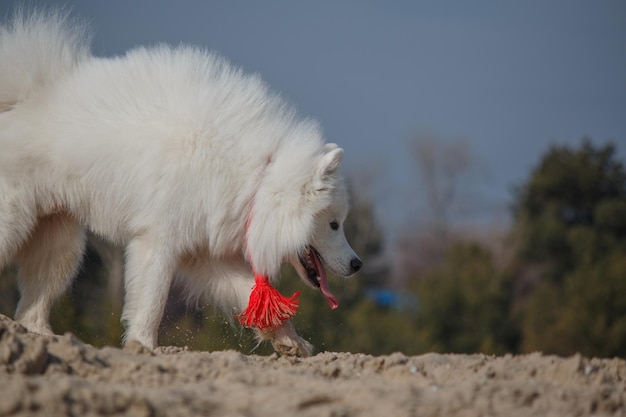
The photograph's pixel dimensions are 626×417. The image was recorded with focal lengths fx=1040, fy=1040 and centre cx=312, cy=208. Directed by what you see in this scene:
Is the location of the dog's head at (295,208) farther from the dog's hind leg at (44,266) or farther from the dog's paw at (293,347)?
the dog's hind leg at (44,266)

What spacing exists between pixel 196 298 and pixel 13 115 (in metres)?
1.99

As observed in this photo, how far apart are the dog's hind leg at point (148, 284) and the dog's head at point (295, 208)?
715mm

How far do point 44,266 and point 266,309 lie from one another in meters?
1.82

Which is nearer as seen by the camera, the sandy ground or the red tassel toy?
the sandy ground

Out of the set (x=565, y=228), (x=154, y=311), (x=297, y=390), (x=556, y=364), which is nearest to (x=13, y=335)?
(x=297, y=390)

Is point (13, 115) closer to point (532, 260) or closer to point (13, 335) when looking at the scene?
point (13, 335)

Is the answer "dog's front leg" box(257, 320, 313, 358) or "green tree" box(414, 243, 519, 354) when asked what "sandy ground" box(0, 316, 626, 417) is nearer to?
"dog's front leg" box(257, 320, 313, 358)

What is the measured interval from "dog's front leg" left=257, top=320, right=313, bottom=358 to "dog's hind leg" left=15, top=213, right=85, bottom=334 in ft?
5.42

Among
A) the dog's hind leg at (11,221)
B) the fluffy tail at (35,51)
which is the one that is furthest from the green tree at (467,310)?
the dog's hind leg at (11,221)

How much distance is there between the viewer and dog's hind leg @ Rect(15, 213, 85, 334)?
816 centimetres

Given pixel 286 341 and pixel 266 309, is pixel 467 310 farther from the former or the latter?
pixel 266 309

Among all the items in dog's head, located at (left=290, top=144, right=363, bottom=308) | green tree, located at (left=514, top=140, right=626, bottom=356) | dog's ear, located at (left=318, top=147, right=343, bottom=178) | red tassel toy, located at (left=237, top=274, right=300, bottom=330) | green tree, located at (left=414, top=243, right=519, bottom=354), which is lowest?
green tree, located at (left=414, top=243, right=519, bottom=354)

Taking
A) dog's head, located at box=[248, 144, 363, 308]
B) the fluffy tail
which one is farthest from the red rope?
the fluffy tail

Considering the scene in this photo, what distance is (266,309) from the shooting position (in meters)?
7.90
